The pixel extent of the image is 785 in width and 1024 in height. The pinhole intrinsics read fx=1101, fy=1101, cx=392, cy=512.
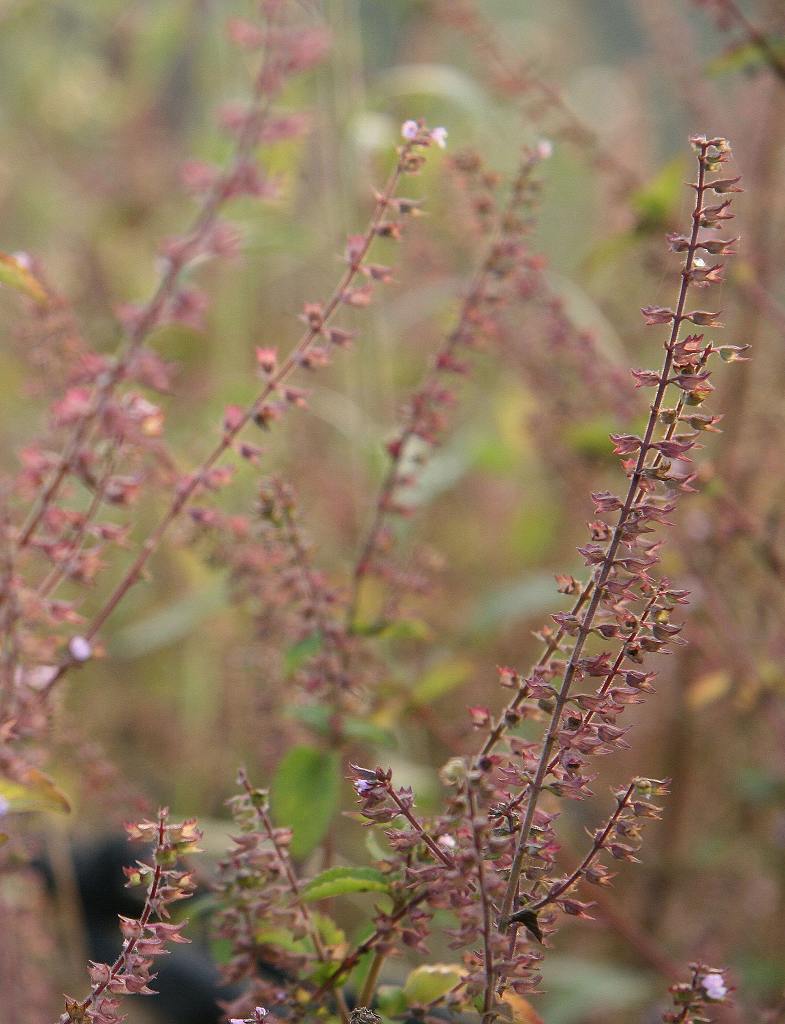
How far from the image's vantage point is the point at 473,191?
0.69 m

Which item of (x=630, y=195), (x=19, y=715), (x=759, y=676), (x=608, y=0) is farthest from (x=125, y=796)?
(x=608, y=0)

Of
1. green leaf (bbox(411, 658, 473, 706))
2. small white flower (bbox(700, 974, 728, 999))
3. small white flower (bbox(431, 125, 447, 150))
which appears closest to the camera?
small white flower (bbox(700, 974, 728, 999))

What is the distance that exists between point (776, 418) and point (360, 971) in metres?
0.68

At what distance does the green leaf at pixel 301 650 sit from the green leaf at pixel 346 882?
21 cm

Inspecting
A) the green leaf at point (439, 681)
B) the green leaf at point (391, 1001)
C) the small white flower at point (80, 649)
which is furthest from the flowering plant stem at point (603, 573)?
the green leaf at point (439, 681)

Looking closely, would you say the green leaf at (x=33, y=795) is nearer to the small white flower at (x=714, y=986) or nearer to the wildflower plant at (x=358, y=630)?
the wildflower plant at (x=358, y=630)

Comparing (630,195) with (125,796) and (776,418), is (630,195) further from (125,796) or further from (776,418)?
(125,796)

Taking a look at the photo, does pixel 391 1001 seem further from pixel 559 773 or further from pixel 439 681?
pixel 439 681

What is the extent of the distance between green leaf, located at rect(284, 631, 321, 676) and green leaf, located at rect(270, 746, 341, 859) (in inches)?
2.0

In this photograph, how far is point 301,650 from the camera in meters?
0.65

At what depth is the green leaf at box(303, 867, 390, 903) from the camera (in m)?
Answer: 0.44

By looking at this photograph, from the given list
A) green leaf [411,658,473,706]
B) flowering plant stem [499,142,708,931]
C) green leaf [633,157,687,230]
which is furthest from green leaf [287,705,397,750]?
green leaf [633,157,687,230]

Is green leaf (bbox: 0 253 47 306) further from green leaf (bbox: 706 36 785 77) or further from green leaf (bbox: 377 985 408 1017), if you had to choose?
green leaf (bbox: 706 36 785 77)

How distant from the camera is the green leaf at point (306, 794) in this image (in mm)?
641
